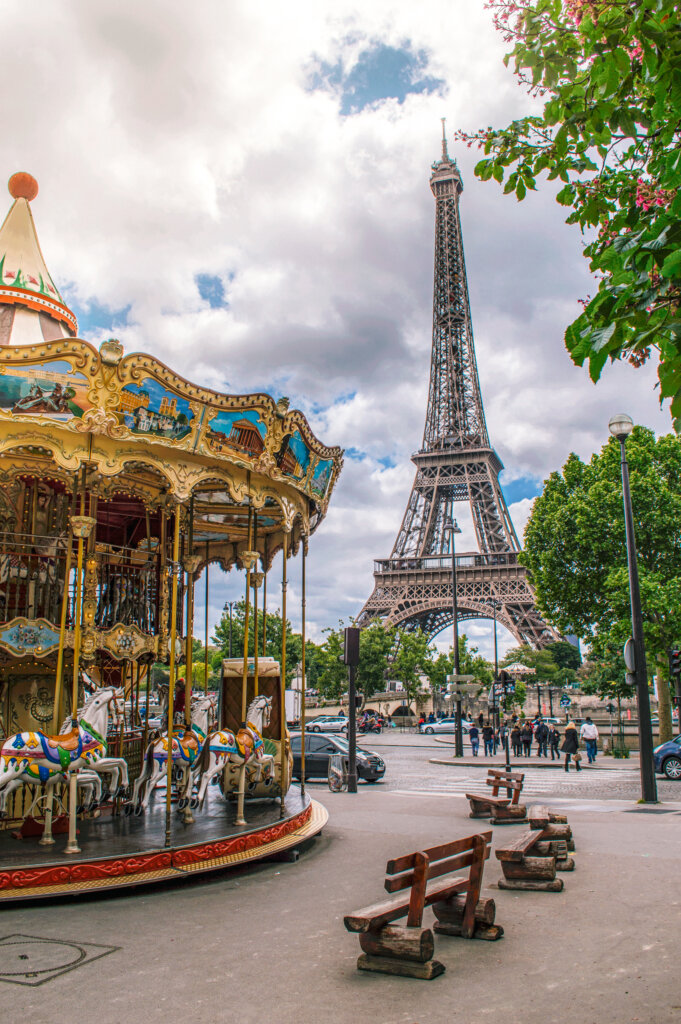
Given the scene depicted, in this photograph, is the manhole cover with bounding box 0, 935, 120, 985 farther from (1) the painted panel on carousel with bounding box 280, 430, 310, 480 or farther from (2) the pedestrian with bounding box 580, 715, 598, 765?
(2) the pedestrian with bounding box 580, 715, 598, 765

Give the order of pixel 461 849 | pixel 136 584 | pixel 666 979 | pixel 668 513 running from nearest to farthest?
1. pixel 666 979
2. pixel 461 849
3. pixel 136 584
4. pixel 668 513

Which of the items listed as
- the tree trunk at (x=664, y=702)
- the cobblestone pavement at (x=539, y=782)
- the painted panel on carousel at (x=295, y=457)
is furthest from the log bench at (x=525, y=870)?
the tree trunk at (x=664, y=702)

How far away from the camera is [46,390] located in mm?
8547

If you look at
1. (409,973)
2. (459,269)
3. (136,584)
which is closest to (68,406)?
(136,584)

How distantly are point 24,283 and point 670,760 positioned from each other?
18.4 meters

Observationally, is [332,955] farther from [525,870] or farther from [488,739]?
[488,739]

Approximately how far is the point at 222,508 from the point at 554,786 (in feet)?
34.4

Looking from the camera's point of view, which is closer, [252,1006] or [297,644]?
[252,1006]

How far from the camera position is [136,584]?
45.1 feet

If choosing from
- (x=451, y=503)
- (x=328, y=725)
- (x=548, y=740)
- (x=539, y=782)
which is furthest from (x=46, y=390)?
(x=451, y=503)

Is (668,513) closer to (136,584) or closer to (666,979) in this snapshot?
(136,584)

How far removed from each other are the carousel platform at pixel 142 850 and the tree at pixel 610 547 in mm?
17540

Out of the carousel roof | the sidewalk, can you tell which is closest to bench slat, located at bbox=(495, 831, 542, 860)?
the sidewalk

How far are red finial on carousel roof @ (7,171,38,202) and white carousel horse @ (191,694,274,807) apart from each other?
9.31m
